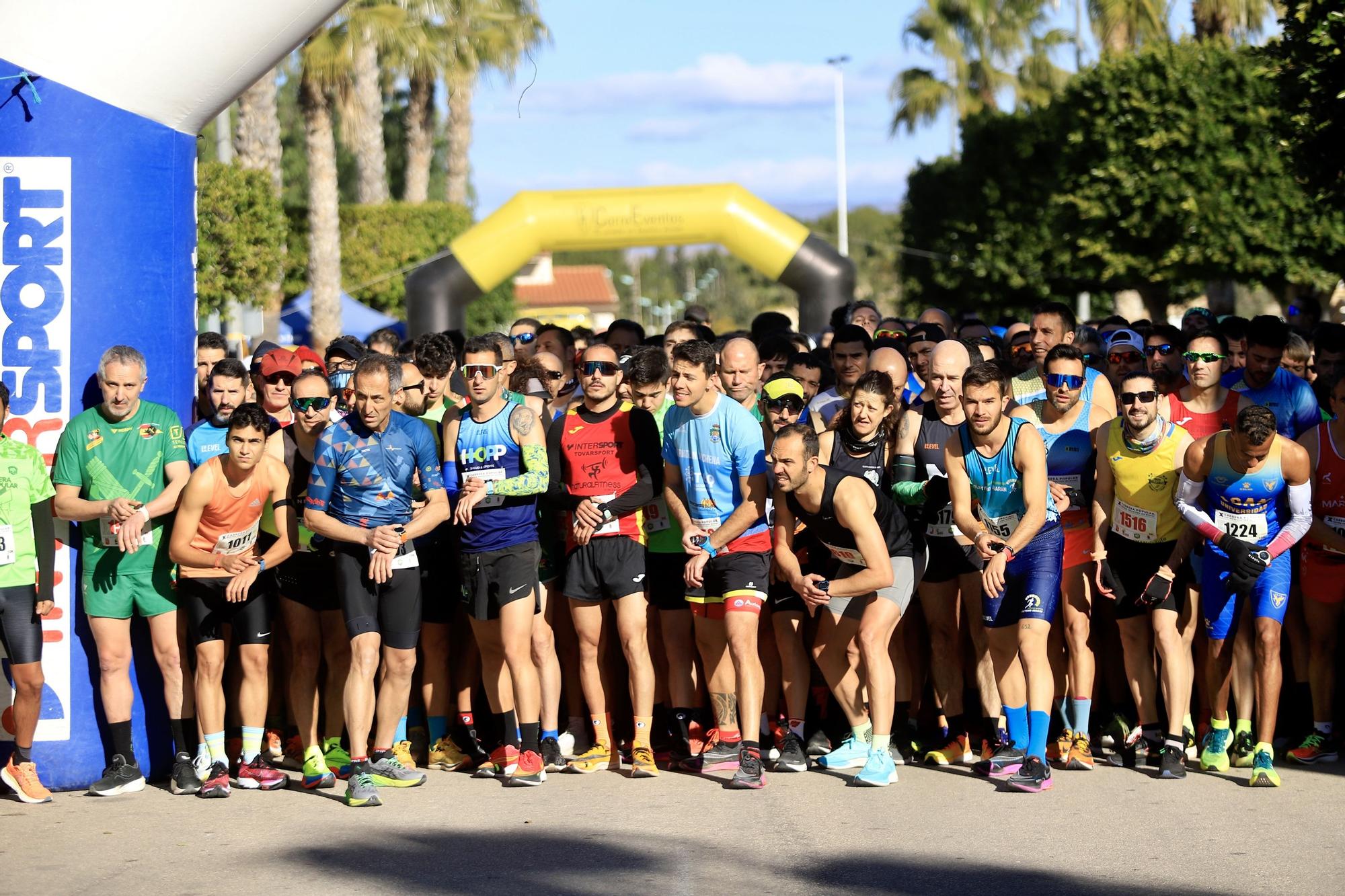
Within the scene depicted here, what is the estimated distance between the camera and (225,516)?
7324 millimetres

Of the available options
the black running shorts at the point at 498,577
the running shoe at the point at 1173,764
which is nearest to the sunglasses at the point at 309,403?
the black running shorts at the point at 498,577

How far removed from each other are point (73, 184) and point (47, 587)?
1.91 m

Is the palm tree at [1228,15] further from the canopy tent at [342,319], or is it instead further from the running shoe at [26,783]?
the running shoe at [26,783]

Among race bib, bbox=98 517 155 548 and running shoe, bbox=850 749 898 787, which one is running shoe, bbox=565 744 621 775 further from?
race bib, bbox=98 517 155 548

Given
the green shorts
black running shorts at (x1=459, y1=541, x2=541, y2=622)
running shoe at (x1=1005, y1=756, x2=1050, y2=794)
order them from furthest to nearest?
1. black running shorts at (x1=459, y1=541, x2=541, y2=622)
2. the green shorts
3. running shoe at (x1=1005, y1=756, x2=1050, y2=794)

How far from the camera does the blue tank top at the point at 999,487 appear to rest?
732 cm

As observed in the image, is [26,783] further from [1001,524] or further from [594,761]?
[1001,524]

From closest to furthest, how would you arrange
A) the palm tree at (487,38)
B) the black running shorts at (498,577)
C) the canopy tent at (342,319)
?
the black running shorts at (498,577)
the canopy tent at (342,319)
the palm tree at (487,38)

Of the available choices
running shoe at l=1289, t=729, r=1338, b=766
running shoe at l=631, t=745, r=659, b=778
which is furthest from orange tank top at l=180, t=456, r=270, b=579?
running shoe at l=1289, t=729, r=1338, b=766

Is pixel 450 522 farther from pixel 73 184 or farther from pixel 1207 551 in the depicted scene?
pixel 1207 551

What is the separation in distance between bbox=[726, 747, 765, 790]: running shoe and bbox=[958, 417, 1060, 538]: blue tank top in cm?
157

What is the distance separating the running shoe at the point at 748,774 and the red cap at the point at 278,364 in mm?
2920

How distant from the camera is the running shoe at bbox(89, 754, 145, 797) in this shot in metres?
7.32

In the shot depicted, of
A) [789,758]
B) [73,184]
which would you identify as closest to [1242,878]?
[789,758]
